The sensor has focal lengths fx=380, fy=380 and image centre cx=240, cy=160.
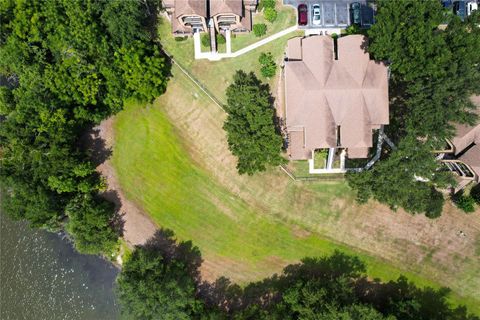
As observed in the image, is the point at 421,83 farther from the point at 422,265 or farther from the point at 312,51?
the point at 422,265

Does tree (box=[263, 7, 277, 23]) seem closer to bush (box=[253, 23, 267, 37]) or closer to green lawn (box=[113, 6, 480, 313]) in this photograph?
bush (box=[253, 23, 267, 37])

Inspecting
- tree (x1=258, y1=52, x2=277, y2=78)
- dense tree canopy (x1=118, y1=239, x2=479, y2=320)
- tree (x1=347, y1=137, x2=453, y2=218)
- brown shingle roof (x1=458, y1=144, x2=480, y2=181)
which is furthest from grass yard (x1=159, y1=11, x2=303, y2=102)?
brown shingle roof (x1=458, y1=144, x2=480, y2=181)

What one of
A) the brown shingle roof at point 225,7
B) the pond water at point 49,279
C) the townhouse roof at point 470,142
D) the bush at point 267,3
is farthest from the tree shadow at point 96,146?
the townhouse roof at point 470,142

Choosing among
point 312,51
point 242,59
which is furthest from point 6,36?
point 312,51

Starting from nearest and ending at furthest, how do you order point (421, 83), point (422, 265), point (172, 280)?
1. point (421, 83)
2. point (172, 280)
3. point (422, 265)

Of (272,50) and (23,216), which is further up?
(272,50)

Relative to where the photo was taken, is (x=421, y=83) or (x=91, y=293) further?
(x=91, y=293)

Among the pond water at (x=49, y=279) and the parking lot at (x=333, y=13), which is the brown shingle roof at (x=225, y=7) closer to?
the parking lot at (x=333, y=13)
